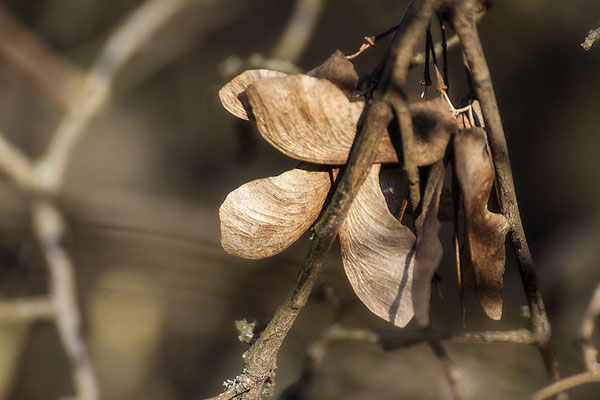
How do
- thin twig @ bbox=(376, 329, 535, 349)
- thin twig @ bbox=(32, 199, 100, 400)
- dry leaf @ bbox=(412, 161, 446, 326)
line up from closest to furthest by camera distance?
dry leaf @ bbox=(412, 161, 446, 326) → thin twig @ bbox=(376, 329, 535, 349) → thin twig @ bbox=(32, 199, 100, 400)

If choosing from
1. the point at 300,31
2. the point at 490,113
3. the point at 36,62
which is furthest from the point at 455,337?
the point at 36,62

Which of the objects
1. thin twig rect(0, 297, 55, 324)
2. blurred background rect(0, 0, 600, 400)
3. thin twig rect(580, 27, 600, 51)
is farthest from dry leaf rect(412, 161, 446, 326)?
thin twig rect(0, 297, 55, 324)

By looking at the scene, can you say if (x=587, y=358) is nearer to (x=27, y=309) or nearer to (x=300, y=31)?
(x=300, y=31)

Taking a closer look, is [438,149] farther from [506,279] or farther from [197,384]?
[197,384]

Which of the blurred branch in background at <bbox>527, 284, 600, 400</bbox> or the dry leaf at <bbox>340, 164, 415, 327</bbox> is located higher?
the dry leaf at <bbox>340, 164, 415, 327</bbox>

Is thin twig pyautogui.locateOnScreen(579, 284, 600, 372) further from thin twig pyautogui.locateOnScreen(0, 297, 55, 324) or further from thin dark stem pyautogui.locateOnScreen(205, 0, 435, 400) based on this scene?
thin twig pyautogui.locateOnScreen(0, 297, 55, 324)

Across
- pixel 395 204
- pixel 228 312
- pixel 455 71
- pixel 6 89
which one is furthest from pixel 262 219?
pixel 6 89
